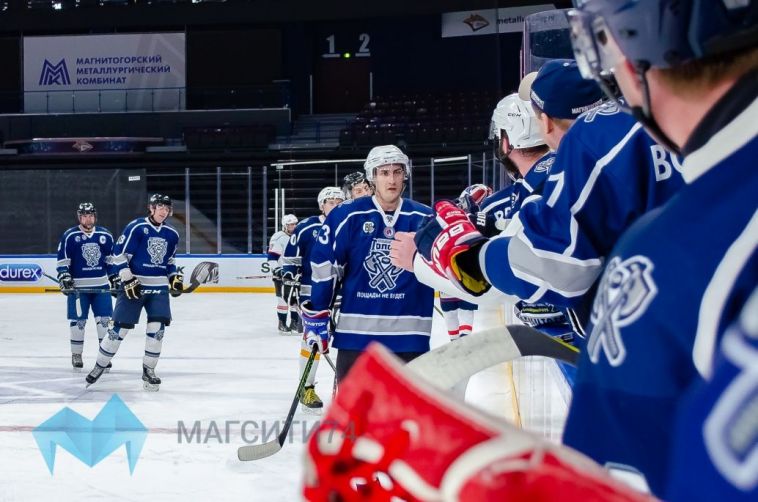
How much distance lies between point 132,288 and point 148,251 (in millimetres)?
378

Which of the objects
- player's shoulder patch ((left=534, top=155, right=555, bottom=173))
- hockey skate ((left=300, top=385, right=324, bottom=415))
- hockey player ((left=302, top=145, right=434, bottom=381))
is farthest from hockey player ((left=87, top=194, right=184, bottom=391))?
player's shoulder patch ((left=534, top=155, right=555, bottom=173))

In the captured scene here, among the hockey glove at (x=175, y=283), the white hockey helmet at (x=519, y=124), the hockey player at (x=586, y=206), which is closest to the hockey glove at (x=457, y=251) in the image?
the hockey player at (x=586, y=206)

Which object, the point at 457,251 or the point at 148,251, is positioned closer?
the point at 457,251

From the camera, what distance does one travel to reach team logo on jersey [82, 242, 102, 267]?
24.1 ft

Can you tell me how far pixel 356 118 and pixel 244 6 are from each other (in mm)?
3499

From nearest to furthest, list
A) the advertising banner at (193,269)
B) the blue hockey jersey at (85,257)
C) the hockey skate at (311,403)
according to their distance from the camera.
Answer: the hockey skate at (311,403) < the blue hockey jersey at (85,257) < the advertising banner at (193,269)

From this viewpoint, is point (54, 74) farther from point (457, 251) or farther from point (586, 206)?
point (586, 206)

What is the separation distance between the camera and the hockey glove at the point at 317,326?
4055 millimetres

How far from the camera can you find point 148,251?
20.9 feet

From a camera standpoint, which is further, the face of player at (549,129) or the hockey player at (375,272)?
the hockey player at (375,272)

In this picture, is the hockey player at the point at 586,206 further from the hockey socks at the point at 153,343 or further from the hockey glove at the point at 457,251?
the hockey socks at the point at 153,343

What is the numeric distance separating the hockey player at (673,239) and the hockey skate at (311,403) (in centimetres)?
443

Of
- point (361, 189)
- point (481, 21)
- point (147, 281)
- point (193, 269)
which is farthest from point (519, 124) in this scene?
point (481, 21)

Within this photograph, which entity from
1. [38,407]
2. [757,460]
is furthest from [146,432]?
[757,460]
